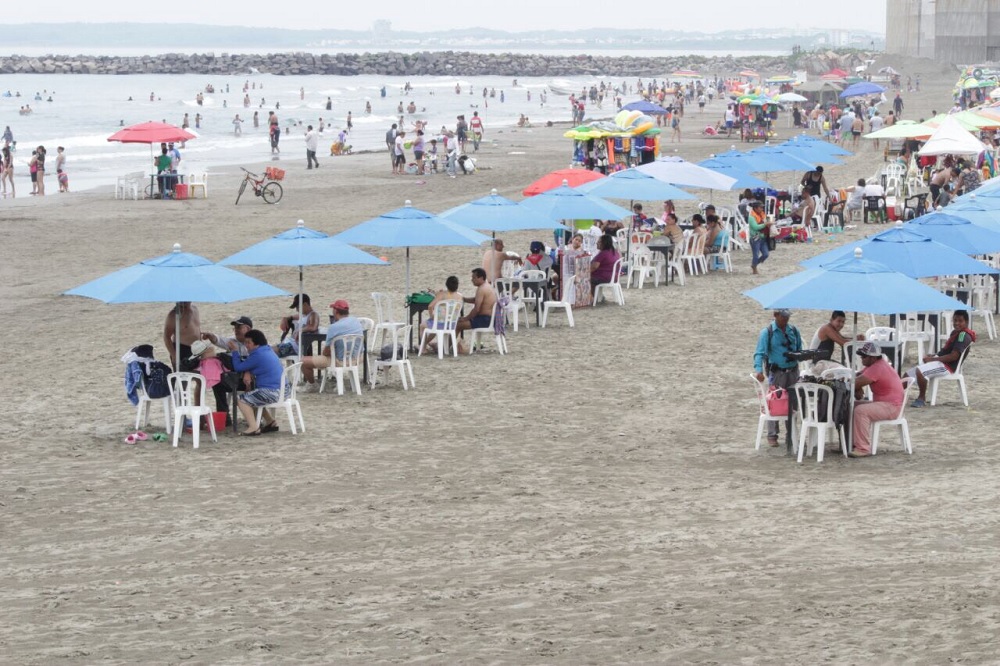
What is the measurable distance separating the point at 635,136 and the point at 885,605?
2642 cm

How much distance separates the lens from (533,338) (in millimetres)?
15102

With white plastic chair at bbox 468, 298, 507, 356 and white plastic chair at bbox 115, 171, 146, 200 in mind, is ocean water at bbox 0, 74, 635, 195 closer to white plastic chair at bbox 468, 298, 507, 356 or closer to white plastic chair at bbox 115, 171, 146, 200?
white plastic chair at bbox 115, 171, 146, 200

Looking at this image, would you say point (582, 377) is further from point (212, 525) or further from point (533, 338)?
point (212, 525)

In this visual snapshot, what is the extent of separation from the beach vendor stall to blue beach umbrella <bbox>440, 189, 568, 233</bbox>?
15936mm

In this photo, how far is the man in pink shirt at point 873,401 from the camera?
10.2 metres

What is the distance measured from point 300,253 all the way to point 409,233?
5.18 feet

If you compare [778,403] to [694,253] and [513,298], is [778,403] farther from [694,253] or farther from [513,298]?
[694,253]

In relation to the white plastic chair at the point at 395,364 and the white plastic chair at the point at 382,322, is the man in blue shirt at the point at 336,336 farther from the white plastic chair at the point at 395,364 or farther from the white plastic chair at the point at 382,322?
the white plastic chair at the point at 382,322

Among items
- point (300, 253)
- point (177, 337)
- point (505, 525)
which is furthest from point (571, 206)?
point (505, 525)

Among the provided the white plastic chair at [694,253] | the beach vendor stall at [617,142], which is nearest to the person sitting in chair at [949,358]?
the white plastic chair at [694,253]

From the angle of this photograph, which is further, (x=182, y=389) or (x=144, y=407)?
(x=144, y=407)

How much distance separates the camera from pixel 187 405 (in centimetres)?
1067

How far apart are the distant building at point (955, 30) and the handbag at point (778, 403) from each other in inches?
2891

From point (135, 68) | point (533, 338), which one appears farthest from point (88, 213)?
point (135, 68)
